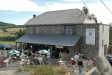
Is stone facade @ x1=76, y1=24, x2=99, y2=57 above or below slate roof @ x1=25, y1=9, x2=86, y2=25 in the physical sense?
below

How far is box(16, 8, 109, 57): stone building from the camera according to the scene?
37344 mm

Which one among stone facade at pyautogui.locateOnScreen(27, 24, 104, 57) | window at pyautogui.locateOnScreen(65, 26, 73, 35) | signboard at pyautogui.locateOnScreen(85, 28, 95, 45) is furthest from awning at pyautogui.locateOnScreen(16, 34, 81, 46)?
signboard at pyautogui.locateOnScreen(85, 28, 95, 45)

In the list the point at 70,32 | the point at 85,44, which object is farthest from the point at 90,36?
the point at 70,32

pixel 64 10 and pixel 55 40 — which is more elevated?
pixel 64 10

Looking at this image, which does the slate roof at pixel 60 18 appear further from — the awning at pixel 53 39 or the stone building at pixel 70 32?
the awning at pixel 53 39

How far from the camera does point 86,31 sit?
124ft

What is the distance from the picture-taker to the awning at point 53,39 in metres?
37.6

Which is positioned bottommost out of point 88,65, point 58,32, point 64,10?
point 88,65

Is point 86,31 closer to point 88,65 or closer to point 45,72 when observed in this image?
point 88,65

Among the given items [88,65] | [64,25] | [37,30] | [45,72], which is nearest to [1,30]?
[37,30]

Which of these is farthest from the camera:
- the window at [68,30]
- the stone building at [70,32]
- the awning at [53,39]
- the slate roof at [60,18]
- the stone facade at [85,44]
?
the slate roof at [60,18]

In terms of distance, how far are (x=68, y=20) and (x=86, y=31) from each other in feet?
13.1

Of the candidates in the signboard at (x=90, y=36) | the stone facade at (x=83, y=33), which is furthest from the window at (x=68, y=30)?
the signboard at (x=90, y=36)

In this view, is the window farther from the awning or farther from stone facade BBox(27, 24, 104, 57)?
the awning
